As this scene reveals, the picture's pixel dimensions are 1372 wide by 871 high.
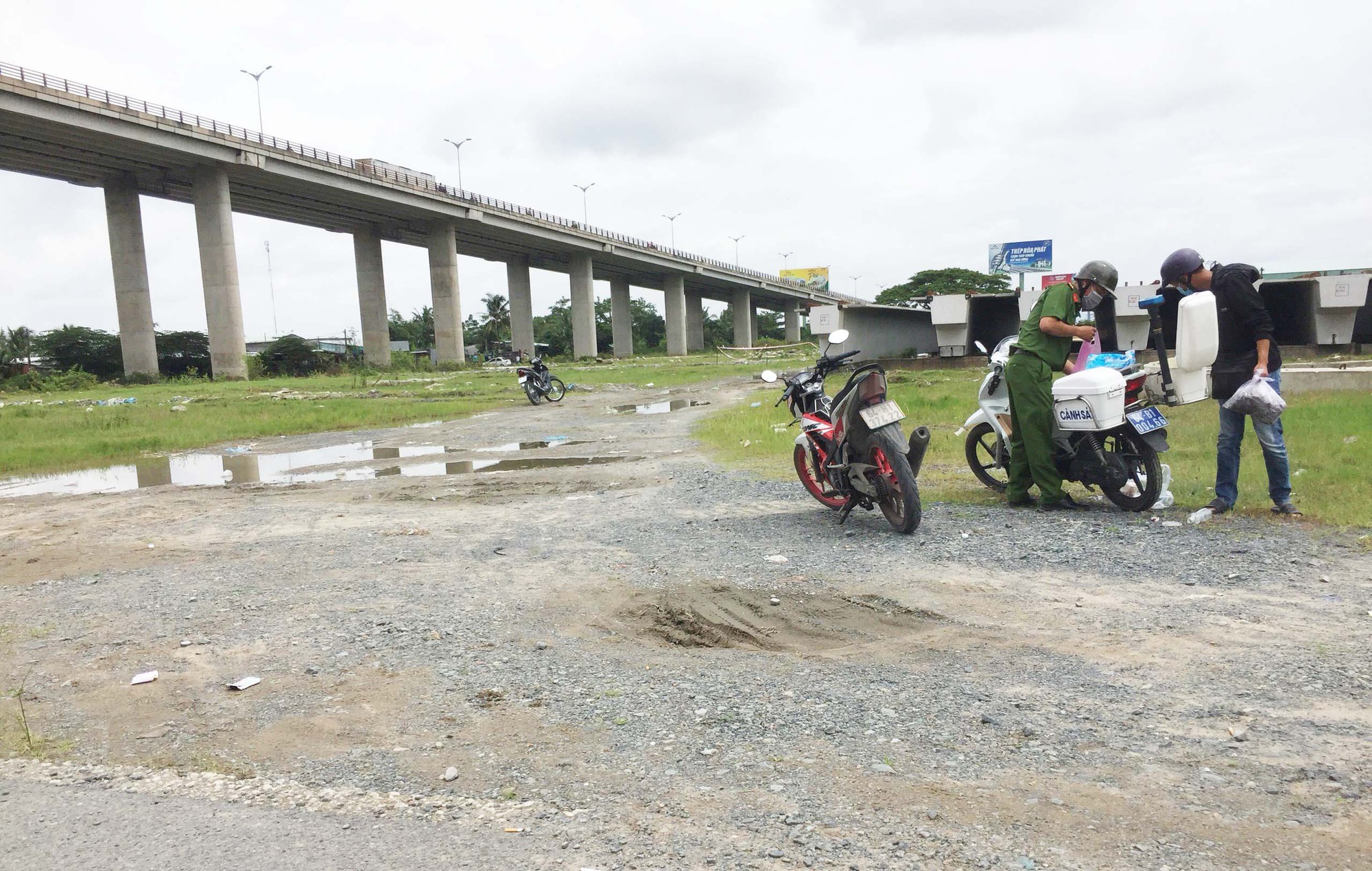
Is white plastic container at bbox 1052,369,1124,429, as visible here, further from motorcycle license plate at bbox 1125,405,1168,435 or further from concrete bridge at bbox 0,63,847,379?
concrete bridge at bbox 0,63,847,379

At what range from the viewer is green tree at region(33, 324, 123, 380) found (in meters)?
51.9

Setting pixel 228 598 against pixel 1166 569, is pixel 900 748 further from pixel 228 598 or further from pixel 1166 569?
pixel 228 598

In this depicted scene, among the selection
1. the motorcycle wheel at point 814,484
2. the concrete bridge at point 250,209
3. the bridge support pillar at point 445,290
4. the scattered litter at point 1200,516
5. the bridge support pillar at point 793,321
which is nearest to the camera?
the scattered litter at point 1200,516

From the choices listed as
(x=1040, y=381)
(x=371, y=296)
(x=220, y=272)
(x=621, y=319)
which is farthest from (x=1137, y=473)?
(x=621, y=319)

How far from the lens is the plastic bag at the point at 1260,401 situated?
6.01m

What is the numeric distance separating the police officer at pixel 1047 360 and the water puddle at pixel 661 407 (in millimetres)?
12168

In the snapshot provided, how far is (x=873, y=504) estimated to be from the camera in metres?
6.91

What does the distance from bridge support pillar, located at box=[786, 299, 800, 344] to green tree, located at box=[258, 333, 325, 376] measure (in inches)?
2821

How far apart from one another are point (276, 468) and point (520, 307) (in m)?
61.8

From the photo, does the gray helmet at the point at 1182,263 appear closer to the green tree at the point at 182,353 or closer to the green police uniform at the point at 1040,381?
the green police uniform at the point at 1040,381

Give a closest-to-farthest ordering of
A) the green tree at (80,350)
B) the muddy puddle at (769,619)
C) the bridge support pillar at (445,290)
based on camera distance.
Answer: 1. the muddy puddle at (769,619)
2. the green tree at (80,350)
3. the bridge support pillar at (445,290)

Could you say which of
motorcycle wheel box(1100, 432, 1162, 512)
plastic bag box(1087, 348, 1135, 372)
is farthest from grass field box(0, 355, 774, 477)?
motorcycle wheel box(1100, 432, 1162, 512)

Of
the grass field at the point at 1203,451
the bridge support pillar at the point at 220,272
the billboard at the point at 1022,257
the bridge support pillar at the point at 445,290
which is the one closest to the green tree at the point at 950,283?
the billboard at the point at 1022,257

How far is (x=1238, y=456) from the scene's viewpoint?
638 cm
